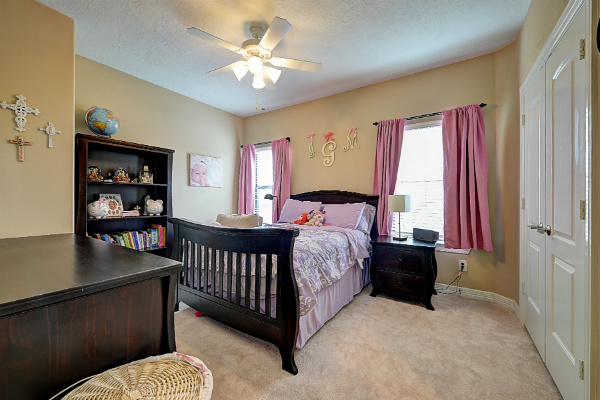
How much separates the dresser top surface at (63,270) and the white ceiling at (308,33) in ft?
6.53

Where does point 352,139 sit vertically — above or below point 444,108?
below

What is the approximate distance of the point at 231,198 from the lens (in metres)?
4.54

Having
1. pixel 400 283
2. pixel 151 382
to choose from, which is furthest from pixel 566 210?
pixel 151 382

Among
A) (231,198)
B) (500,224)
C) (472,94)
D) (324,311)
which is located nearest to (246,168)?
(231,198)

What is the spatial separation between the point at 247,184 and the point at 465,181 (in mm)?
3222

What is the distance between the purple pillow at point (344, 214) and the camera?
121 inches

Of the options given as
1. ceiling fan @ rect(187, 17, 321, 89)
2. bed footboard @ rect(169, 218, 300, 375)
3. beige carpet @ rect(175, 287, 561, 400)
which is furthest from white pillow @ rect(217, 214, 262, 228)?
ceiling fan @ rect(187, 17, 321, 89)

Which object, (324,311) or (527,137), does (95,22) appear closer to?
(324,311)

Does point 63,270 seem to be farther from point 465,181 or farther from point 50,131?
point 465,181

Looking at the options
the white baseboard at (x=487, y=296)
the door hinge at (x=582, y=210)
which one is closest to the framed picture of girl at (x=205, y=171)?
the white baseboard at (x=487, y=296)

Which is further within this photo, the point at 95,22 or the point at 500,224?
the point at 500,224

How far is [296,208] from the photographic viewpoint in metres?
3.63

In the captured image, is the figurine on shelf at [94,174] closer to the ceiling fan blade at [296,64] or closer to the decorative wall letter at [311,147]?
the ceiling fan blade at [296,64]

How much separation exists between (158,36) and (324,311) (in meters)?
2.97
